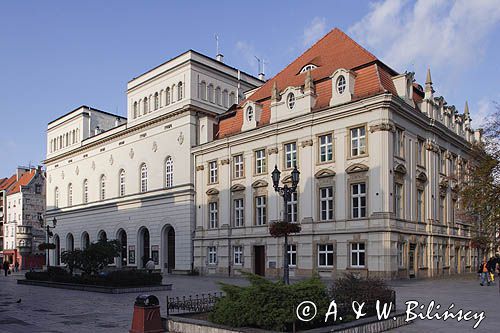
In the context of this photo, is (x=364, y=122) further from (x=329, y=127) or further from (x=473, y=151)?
(x=473, y=151)

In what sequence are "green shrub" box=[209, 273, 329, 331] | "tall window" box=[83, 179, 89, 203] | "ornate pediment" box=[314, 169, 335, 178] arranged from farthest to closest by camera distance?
1. "tall window" box=[83, 179, 89, 203]
2. "ornate pediment" box=[314, 169, 335, 178]
3. "green shrub" box=[209, 273, 329, 331]

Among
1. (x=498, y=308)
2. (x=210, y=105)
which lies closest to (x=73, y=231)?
(x=210, y=105)

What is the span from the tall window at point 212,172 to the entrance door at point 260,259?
7634 millimetres

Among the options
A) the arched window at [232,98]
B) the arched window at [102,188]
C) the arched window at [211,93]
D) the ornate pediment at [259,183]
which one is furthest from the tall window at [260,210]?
the arched window at [102,188]

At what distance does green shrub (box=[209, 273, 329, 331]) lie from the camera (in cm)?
1162

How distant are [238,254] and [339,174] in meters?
11.7

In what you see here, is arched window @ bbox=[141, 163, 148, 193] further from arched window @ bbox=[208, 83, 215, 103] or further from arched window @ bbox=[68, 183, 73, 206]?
arched window @ bbox=[68, 183, 73, 206]

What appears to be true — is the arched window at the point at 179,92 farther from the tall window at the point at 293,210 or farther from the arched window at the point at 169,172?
the tall window at the point at 293,210

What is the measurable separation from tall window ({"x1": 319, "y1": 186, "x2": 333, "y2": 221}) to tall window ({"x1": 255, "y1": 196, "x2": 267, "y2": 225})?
5.42 metres

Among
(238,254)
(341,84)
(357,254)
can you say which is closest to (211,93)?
(238,254)

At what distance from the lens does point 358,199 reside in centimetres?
3503

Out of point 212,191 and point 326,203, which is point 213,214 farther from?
point 326,203

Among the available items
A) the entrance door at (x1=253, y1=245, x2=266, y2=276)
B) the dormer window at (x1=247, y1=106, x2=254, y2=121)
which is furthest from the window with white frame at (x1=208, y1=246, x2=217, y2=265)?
the dormer window at (x1=247, y1=106, x2=254, y2=121)

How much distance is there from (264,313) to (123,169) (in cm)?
4774
